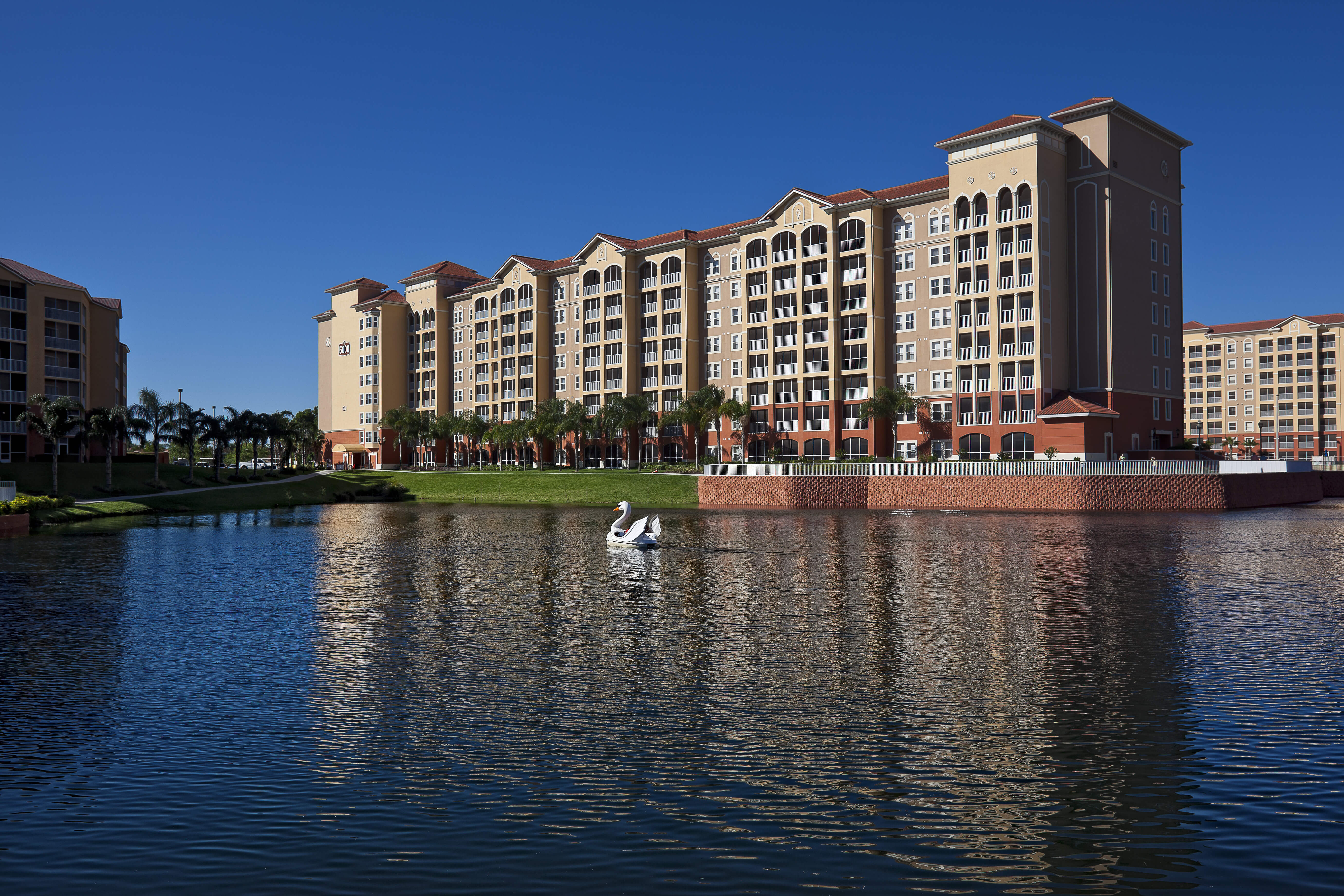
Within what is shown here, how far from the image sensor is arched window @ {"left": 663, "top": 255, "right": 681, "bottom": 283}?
116 metres

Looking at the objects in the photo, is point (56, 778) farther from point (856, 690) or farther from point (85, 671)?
point (856, 690)

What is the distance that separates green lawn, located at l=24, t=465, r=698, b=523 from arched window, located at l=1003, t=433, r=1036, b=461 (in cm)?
2913

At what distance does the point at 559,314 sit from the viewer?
13350cm

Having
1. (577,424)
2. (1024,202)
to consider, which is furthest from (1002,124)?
(577,424)

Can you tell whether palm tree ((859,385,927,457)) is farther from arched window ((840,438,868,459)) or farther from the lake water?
the lake water

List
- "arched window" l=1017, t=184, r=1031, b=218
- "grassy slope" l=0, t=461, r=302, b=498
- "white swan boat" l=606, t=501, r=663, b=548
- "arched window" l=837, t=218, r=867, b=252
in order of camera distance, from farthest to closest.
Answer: "arched window" l=837, t=218, r=867, b=252 → "arched window" l=1017, t=184, r=1031, b=218 → "grassy slope" l=0, t=461, r=302, b=498 → "white swan boat" l=606, t=501, r=663, b=548

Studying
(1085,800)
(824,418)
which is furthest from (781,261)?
(1085,800)

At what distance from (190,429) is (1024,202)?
3378 inches

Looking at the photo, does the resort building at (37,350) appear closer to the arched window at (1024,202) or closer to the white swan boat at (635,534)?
the white swan boat at (635,534)

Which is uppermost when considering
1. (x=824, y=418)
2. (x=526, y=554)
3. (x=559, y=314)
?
(x=559, y=314)

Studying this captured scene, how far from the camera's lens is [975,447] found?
89.7m

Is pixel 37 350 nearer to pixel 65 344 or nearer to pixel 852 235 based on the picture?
pixel 65 344

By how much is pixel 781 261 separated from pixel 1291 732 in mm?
95163

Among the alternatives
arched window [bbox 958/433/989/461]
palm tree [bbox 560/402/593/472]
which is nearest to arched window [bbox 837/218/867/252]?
arched window [bbox 958/433/989/461]
